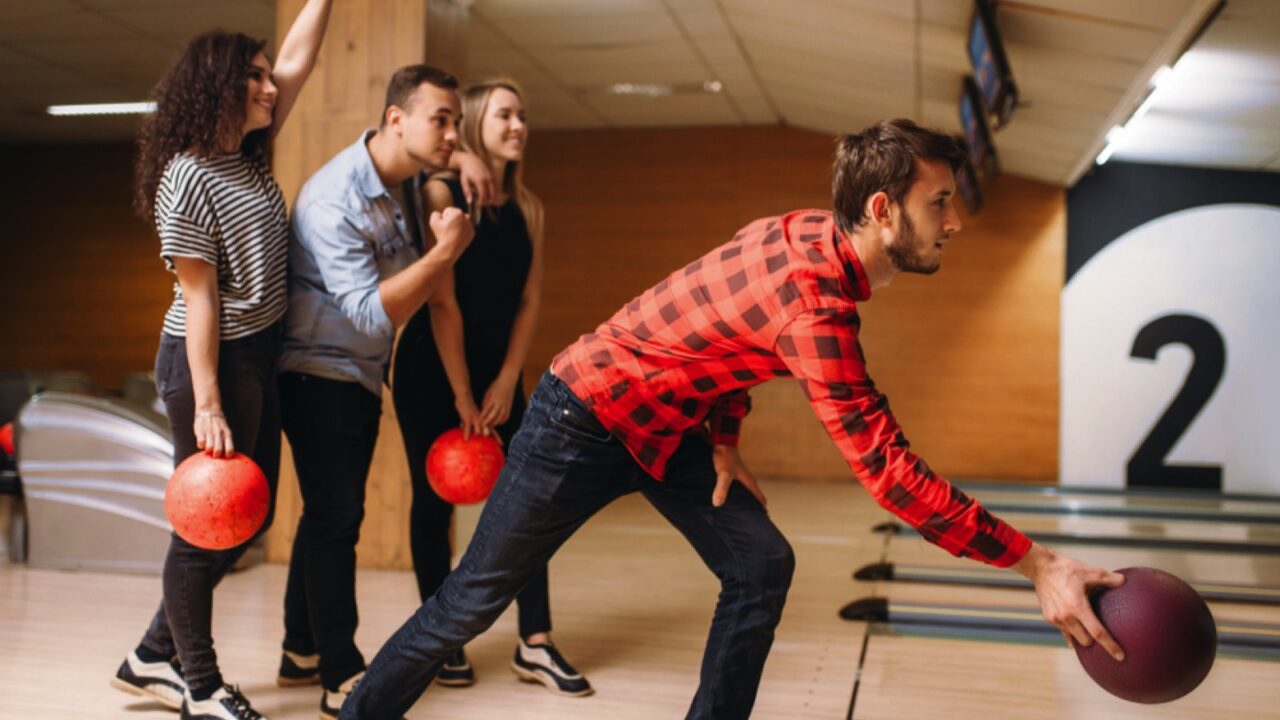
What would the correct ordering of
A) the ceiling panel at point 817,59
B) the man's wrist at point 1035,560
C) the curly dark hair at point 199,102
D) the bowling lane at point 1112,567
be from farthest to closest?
1. the ceiling panel at point 817,59
2. the bowling lane at point 1112,567
3. the curly dark hair at point 199,102
4. the man's wrist at point 1035,560

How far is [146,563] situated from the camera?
388 centimetres

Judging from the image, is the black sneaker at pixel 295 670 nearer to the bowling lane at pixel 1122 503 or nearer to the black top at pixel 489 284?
the black top at pixel 489 284

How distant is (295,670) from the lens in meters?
2.62

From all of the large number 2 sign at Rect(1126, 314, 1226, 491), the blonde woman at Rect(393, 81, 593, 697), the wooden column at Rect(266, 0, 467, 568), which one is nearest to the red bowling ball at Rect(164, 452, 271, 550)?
the blonde woman at Rect(393, 81, 593, 697)

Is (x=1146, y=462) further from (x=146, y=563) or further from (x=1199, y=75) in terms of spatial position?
(x=146, y=563)

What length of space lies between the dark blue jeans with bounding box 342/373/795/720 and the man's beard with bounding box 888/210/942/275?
0.52m

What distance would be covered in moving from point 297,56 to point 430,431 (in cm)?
93

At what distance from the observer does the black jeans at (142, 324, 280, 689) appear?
7.11ft

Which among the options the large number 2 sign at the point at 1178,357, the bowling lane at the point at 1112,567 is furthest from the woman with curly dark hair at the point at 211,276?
the large number 2 sign at the point at 1178,357

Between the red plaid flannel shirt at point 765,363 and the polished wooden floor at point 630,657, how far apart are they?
0.97 meters

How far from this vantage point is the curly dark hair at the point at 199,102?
2.15 m

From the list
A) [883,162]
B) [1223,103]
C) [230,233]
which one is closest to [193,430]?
[230,233]

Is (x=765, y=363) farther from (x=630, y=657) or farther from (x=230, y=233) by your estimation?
(x=630, y=657)

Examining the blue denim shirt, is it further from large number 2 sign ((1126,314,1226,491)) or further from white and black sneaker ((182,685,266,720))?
large number 2 sign ((1126,314,1226,491))
